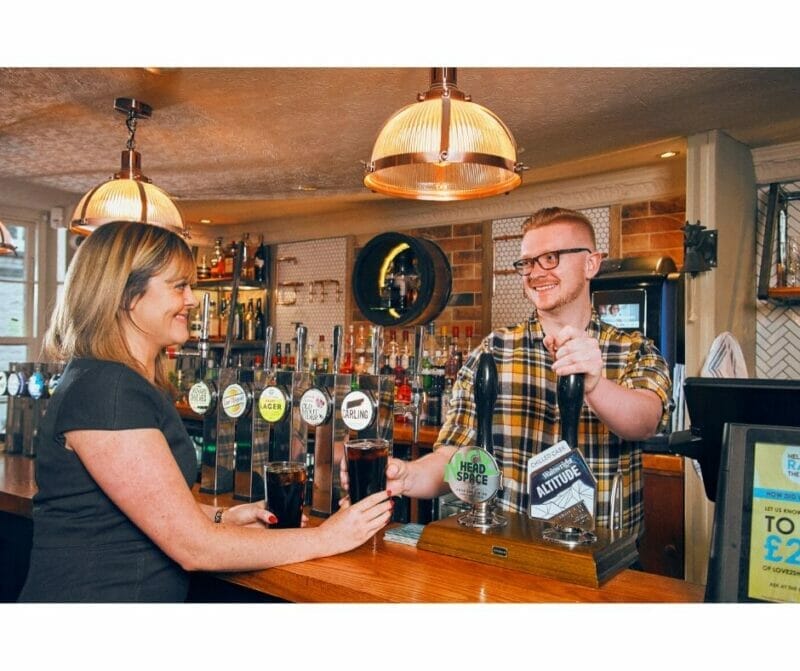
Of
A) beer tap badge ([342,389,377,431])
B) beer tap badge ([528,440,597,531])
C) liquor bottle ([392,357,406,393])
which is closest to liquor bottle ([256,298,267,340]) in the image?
liquor bottle ([392,357,406,393])

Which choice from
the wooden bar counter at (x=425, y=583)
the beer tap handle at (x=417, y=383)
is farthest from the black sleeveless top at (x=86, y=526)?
the beer tap handle at (x=417, y=383)

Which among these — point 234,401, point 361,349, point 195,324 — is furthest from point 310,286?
point 234,401

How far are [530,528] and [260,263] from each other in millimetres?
4954

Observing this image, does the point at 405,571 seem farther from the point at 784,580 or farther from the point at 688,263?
the point at 688,263

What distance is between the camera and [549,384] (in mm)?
1736

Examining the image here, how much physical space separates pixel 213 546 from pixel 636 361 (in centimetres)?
107

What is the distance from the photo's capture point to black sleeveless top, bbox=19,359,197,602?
3.67 ft

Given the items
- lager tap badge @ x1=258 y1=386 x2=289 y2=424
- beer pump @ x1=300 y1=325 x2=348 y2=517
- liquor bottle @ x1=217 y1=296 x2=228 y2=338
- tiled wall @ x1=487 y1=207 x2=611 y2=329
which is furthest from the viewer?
liquor bottle @ x1=217 y1=296 x2=228 y2=338

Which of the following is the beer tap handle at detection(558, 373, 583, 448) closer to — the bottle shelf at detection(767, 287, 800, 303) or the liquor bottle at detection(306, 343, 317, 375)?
the bottle shelf at detection(767, 287, 800, 303)

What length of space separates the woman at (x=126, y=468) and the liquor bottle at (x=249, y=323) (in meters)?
4.76

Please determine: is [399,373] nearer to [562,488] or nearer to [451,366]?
[451,366]

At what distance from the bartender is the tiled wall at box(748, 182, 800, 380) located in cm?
209

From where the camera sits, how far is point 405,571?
1130mm
